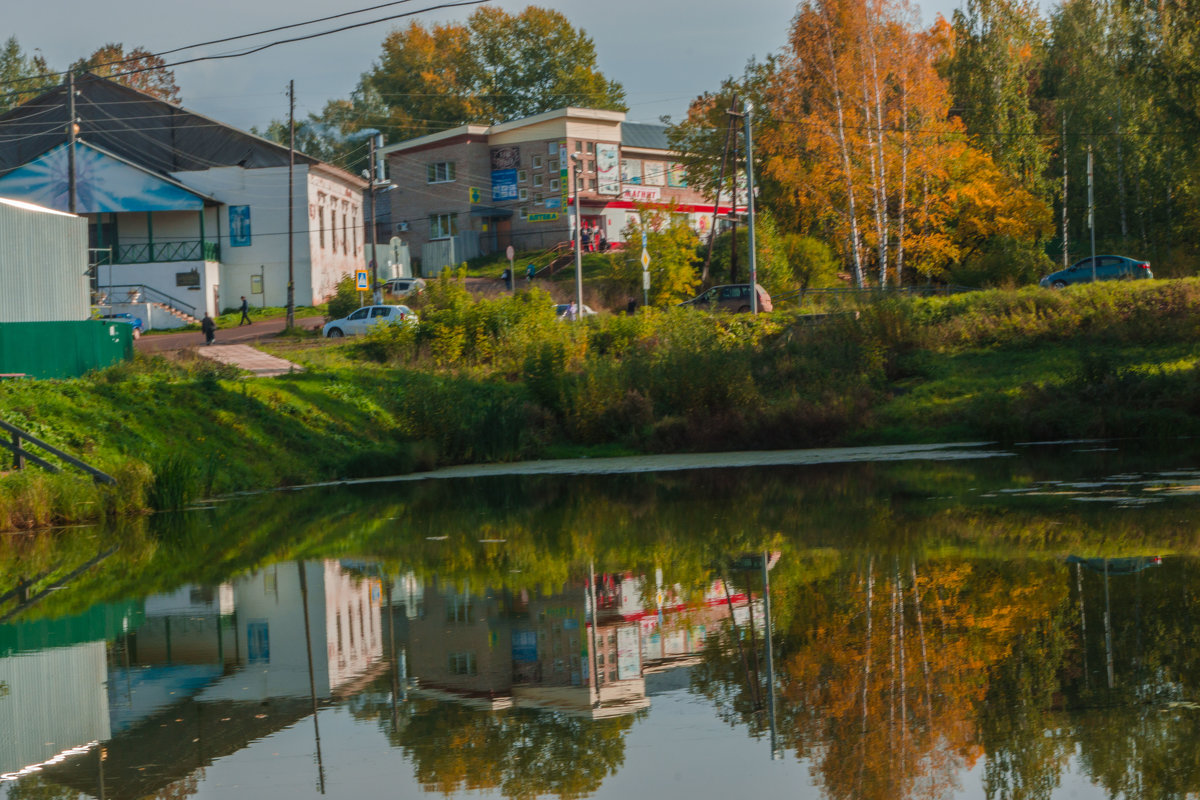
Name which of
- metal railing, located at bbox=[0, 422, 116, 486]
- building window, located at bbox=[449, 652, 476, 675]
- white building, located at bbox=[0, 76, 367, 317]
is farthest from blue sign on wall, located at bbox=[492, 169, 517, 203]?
building window, located at bbox=[449, 652, 476, 675]

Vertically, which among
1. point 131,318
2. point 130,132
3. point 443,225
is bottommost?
point 131,318

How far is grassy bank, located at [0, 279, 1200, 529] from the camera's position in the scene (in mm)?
26594

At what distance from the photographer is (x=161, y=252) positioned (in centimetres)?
6241

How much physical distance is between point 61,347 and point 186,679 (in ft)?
90.1

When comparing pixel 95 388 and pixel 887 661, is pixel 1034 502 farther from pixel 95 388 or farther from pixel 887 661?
pixel 95 388

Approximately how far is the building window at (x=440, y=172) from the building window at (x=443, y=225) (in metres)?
2.12

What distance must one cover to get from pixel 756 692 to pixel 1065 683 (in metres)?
1.91

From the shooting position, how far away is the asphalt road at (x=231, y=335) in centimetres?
5141

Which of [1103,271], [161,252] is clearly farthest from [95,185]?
[1103,271]

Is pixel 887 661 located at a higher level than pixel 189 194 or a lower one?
lower

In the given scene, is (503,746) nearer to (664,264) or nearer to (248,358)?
(248,358)

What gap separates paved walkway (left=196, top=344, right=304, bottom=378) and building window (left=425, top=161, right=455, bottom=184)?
31680mm

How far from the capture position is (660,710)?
310 inches

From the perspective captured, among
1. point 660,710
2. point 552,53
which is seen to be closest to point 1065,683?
point 660,710
